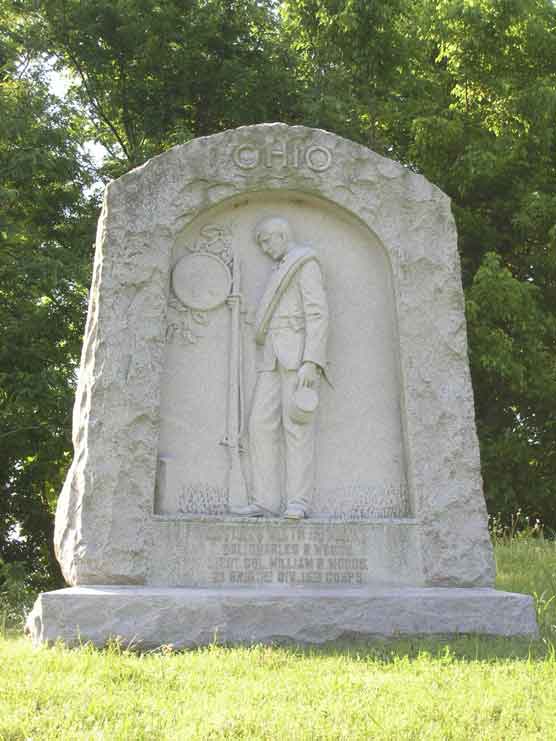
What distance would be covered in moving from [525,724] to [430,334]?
330 centimetres

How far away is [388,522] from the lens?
21.6ft

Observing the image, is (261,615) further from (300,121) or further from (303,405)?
(300,121)

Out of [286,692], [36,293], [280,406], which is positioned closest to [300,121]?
[36,293]

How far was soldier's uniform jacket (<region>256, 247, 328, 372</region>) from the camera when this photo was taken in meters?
6.91

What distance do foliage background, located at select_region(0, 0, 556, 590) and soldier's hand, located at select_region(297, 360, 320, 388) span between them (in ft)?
17.8

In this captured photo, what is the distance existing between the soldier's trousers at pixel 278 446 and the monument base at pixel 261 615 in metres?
0.77

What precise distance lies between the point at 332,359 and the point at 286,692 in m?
3.06

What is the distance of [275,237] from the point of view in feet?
23.4

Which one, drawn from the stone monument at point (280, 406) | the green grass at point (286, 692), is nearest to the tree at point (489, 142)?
the stone monument at point (280, 406)

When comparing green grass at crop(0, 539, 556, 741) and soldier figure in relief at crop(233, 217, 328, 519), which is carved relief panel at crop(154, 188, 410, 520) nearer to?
soldier figure in relief at crop(233, 217, 328, 519)

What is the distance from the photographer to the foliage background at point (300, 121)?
483 inches

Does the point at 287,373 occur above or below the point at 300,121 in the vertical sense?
below

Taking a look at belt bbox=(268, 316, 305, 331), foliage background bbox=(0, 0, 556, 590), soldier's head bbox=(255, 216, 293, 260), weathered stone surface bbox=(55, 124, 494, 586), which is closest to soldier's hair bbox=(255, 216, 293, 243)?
soldier's head bbox=(255, 216, 293, 260)

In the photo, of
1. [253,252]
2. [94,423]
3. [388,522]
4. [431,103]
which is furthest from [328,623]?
[431,103]
